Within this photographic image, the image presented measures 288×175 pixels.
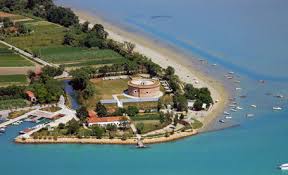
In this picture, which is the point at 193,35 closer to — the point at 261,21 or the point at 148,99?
the point at 261,21

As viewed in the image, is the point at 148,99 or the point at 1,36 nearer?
the point at 148,99

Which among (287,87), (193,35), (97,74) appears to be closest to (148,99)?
(97,74)

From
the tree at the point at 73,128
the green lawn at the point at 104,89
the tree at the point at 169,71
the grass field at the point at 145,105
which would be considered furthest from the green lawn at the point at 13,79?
the tree at the point at 73,128

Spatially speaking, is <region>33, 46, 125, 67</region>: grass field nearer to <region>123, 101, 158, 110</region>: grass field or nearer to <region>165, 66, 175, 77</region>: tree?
<region>165, 66, 175, 77</region>: tree

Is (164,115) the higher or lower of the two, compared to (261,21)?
lower

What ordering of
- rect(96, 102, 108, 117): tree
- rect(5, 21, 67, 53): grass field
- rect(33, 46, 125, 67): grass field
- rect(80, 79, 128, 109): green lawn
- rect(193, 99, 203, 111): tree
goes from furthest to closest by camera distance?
1. rect(5, 21, 67, 53): grass field
2. rect(33, 46, 125, 67): grass field
3. rect(80, 79, 128, 109): green lawn
4. rect(193, 99, 203, 111): tree
5. rect(96, 102, 108, 117): tree

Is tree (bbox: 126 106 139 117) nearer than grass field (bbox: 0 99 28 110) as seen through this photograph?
Yes

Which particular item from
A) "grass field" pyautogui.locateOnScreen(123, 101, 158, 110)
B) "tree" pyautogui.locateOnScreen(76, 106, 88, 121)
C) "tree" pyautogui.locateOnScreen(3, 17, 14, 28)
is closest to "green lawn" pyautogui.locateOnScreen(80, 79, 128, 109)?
"grass field" pyautogui.locateOnScreen(123, 101, 158, 110)
